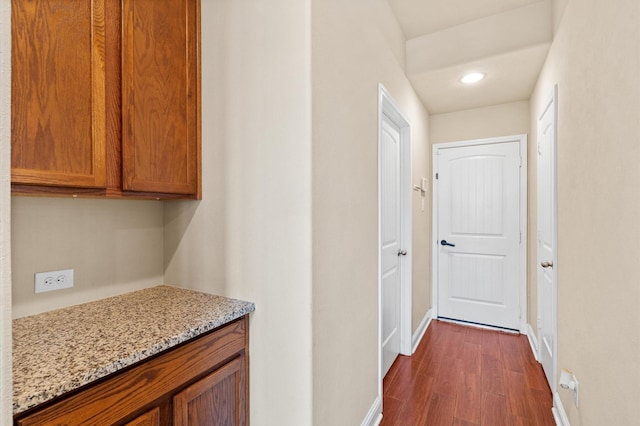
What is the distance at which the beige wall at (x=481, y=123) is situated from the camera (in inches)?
124

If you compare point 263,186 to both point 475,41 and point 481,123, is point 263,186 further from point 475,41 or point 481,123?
point 481,123

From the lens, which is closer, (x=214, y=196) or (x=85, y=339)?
(x=85, y=339)

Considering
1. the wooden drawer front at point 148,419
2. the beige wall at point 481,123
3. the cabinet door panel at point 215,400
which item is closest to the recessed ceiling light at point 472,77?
the beige wall at point 481,123

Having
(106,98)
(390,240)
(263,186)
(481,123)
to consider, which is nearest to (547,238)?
(390,240)

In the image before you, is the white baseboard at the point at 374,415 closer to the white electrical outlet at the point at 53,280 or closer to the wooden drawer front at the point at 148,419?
the wooden drawer front at the point at 148,419

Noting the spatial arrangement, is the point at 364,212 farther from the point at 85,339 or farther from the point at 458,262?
the point at 458,262

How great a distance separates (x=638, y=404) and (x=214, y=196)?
1.77 meters

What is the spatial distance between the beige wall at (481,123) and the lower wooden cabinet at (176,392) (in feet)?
10.4

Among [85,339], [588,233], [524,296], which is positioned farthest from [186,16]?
[524,296]

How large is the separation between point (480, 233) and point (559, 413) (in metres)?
1.83

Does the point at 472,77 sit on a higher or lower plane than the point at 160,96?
higher

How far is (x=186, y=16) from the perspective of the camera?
146cm

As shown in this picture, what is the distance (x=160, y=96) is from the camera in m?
1.35

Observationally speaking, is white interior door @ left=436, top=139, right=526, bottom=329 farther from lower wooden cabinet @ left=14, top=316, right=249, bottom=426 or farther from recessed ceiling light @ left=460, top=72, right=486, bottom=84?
lower wooden cabinet @ left=14, top=316, right=249, bottom=426
